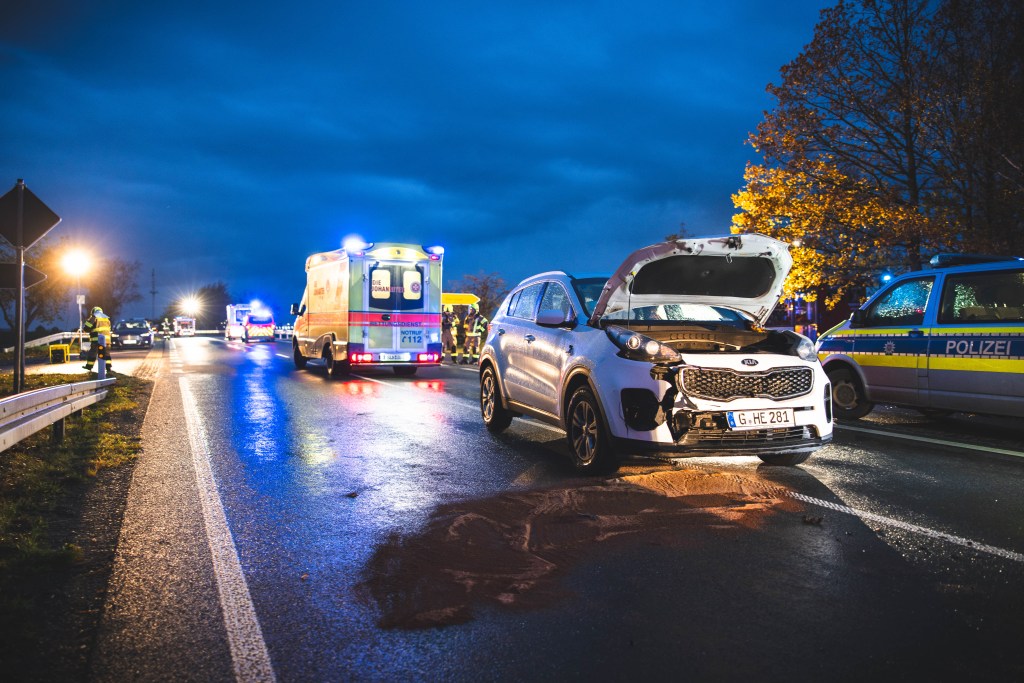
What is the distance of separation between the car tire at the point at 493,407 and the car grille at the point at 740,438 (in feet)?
10.5

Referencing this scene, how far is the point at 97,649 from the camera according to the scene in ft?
9.92

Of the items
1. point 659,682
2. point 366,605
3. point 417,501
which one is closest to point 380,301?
point 417,501

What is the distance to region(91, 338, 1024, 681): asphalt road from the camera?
2.94m

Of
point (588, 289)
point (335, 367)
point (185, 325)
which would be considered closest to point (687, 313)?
point (588, 289)

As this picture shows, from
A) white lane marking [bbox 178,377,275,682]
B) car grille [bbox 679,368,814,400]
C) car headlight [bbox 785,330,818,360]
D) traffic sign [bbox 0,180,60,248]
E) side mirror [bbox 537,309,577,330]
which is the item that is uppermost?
traffic sign [bbox 0,180,60,248]

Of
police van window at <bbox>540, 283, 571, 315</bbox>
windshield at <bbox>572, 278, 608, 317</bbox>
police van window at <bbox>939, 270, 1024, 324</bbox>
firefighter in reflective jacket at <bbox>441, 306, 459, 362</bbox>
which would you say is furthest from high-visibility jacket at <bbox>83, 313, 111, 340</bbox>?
police van window at <bbox>939, 270, 1024, 324</bbox>

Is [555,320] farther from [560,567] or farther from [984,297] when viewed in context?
[984,297]

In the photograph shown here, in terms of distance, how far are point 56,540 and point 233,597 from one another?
5.42ft

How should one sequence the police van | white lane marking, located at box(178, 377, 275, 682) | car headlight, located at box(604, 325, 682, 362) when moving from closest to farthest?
white lane marking, located at box(178, 377, 275, 682)
car headlight, located at box(604, 325, 682, 362)
the police van

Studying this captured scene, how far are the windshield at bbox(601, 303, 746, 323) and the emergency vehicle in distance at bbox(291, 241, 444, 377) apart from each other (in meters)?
9.79

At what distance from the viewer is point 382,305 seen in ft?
53.4

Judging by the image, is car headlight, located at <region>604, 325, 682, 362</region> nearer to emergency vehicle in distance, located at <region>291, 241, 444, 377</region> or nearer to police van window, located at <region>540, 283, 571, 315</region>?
police van window, located at <region>540, 283, 571, 315</region>

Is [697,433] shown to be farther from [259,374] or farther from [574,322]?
[259,374]

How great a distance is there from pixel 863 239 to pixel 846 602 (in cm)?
1731
